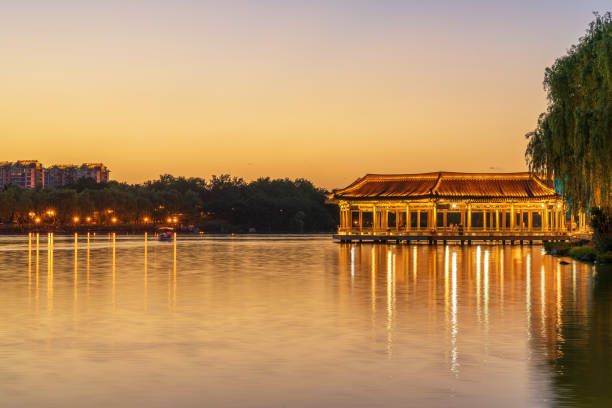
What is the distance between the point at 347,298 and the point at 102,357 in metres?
9.30

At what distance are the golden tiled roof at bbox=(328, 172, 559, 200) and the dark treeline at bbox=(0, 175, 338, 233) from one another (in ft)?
215

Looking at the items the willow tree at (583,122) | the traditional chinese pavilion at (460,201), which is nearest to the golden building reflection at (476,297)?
the willow tree at (583,122)

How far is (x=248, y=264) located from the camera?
119 feet

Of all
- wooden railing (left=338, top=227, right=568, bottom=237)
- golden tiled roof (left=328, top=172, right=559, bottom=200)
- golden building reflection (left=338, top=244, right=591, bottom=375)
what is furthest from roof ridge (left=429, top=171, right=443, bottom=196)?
golden building reflection (left=338, top=244, right=591, bottom=375)

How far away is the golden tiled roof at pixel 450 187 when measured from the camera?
230 feet

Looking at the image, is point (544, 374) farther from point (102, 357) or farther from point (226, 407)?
point (102, 357)

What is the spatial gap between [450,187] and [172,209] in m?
84.4

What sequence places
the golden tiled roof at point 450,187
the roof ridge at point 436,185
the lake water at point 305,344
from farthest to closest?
the roof ridge at point 436,185 → the golden tiled roof at point 450,187 → the lake water at point 305,344

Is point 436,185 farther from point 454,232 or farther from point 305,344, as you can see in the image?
point 305,344

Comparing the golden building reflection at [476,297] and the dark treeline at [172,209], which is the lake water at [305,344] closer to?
the golden building reflection at [476,297]

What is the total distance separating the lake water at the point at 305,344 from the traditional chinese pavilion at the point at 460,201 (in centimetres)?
4622

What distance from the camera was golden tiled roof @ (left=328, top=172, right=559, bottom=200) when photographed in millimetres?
70250

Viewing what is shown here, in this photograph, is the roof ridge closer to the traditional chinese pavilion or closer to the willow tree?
the traditional chinese pavilion

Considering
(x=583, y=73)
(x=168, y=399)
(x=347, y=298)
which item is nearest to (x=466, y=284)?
(x=347, y=298)
